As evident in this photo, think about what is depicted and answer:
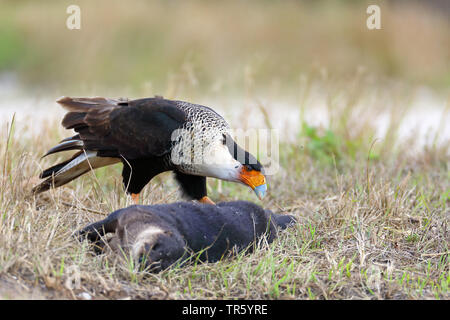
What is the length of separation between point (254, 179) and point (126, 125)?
969 mm

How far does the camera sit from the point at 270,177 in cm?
589

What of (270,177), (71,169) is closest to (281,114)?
(270,177)

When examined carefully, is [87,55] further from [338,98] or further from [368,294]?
[368,294]

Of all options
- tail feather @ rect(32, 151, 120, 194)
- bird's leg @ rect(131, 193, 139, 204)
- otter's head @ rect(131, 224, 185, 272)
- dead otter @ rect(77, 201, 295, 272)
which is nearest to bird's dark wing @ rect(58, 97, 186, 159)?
tail feather @ rect(32, 151, 120, 194)

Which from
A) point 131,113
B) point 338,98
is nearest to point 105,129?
point 131,113

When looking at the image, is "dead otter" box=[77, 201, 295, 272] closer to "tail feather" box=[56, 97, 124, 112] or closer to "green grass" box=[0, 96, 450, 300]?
"green grass" box=[0, 96, 450, 300]

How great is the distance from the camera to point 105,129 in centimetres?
473

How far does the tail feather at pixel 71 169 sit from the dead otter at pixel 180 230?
1161mm

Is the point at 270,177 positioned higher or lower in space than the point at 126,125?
lower

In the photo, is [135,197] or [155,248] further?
[135,197]

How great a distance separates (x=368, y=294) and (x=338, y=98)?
12.4 ft

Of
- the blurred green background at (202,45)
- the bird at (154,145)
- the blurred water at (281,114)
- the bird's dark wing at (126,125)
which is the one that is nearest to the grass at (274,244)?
the bird at (154,145)

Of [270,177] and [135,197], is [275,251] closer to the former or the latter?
[135,197]

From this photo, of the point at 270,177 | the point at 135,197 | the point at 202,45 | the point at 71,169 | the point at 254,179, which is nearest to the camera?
the point at 254,179
